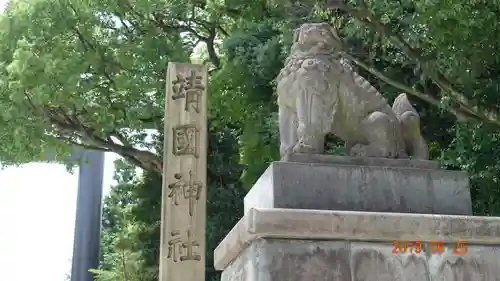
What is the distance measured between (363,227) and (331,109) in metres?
0.89

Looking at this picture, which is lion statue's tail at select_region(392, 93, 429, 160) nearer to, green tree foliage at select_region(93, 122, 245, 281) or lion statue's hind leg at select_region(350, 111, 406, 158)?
lion statue's hind leg at select_region(350, 111, 406, 158)

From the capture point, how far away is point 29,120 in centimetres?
1027

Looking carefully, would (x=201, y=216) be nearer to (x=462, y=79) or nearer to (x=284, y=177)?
(x=462, y=79)

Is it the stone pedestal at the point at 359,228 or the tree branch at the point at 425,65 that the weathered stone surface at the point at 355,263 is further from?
the tree branch at the point at 425,65

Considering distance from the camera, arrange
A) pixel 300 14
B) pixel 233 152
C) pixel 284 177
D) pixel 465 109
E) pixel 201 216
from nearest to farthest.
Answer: pixel 284 177 → pixel 201 216 → pixel 465 109 → pixel 300 14 → pixel 233 152

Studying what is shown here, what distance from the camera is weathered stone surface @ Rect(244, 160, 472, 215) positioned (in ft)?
9.80

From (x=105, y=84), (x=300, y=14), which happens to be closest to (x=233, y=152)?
(x=105, y=84)

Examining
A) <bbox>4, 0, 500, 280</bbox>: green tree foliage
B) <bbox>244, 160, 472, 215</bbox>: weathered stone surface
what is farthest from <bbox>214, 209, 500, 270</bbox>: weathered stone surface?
<bbox>4, 0, 500, 280</bbox>: green tree foliage

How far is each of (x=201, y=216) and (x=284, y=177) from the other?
4182 millimetres

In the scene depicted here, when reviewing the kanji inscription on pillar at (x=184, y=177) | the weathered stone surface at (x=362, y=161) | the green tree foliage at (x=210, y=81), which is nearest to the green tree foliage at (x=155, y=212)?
the green tree foliage at (x=210, y=81)

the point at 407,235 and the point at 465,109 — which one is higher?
the point at 465,109

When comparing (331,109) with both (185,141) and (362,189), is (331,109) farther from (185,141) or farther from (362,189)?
(185,141)
